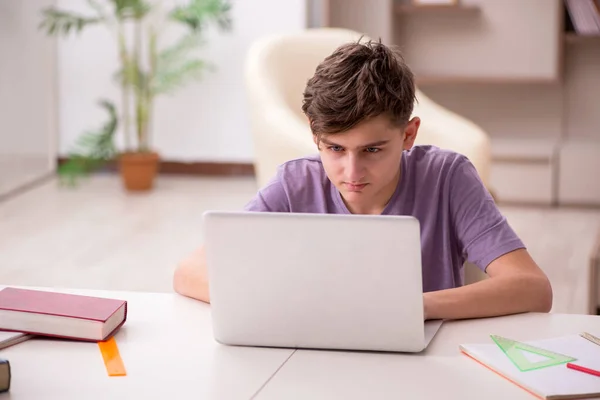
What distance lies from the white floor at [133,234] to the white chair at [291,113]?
62 centimetres

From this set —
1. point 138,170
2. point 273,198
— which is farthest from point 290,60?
point 273,198

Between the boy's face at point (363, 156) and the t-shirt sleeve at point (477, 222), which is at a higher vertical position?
the boy's face at point (363, 156)

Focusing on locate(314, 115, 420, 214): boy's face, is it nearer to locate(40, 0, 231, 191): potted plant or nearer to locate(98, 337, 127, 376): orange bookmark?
locate(98, 337, 127, 376): orange bookmark

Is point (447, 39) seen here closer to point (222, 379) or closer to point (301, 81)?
point (301, 81)

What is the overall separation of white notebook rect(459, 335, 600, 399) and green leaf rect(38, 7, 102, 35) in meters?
4.16

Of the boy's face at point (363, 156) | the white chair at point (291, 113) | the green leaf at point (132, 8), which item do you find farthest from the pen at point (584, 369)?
the green leaf at point (132, 8)

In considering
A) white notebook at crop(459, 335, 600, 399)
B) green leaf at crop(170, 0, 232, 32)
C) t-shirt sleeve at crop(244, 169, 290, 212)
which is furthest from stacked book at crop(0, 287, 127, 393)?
green leaf at crop(170, 0, 232, 32)

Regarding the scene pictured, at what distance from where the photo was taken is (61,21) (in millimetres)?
5789

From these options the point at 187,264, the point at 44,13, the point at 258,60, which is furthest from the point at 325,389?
the point at 44,13

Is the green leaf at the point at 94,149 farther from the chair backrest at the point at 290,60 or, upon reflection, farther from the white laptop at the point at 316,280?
the white laptop at the point at 316,280

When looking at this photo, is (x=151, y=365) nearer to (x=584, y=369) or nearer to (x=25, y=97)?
(x=584, y=369)

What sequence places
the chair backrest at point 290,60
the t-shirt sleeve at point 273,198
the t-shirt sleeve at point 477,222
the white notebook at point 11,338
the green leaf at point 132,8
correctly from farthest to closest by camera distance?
the green leaf at point 132,8
the chair backrest at point 290,60
the t-shirt sleeve at point 273,198
the t-shirt sleeve at point 477,222
the white notebook at point 11,338

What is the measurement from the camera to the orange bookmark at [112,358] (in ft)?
4.90

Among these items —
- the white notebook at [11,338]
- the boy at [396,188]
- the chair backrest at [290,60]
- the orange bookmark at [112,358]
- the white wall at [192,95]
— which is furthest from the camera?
the white wall at [192,95]
